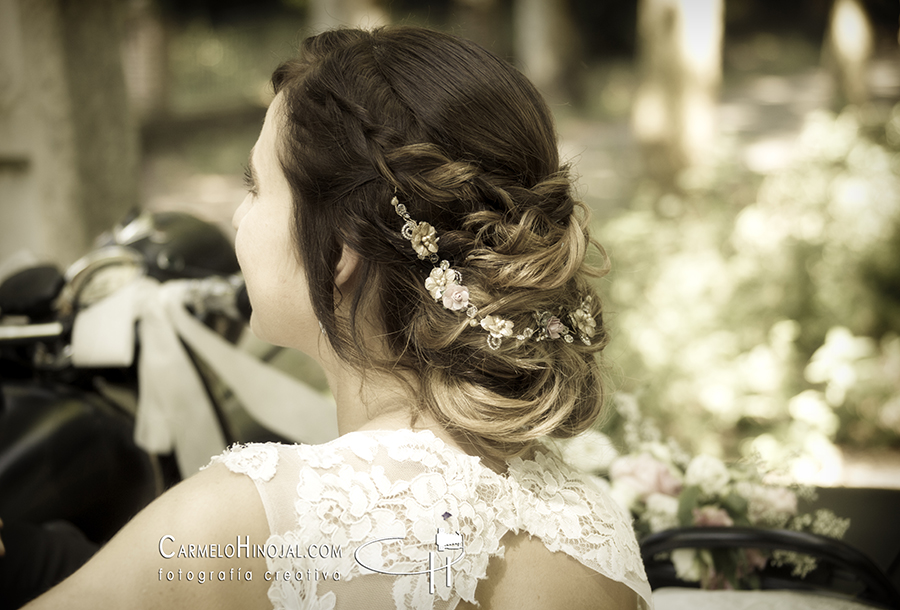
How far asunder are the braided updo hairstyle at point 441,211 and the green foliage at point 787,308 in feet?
8.88

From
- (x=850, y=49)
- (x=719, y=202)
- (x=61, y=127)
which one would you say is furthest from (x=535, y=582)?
(x=850, y=49)

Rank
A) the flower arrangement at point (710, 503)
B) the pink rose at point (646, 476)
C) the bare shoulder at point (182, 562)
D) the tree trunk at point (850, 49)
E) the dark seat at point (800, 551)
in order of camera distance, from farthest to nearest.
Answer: the tree trunk at point (850, 49)
the pink rose at point (646, 476)
the flower arrangement at point (710, 503)
the dark seat at point (800, 551)
the bare shoulder at point (182, 562)

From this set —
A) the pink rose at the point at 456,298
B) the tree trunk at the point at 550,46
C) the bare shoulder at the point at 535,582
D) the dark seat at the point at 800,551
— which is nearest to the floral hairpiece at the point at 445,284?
the pink rose at the point at 456,298

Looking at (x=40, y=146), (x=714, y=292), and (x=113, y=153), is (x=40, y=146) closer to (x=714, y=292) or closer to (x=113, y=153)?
(x=113, y=153)

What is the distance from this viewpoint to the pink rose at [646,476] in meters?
1.72

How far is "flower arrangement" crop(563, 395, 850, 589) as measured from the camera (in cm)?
158

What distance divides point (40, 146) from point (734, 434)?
3.97 meters

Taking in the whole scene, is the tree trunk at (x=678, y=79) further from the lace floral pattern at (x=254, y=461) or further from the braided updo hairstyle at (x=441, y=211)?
the lace floral pattern at (x=254, y=461)

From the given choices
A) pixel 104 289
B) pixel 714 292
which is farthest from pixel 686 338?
pixel 104 289

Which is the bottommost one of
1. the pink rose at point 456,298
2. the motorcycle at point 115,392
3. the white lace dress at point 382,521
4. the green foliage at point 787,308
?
the green foliage at point 787,308

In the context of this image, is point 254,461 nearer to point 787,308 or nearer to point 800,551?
point 800,551

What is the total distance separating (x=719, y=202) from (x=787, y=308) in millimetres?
812

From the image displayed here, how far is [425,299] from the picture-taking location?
40.6 inches

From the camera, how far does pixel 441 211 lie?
993mm
